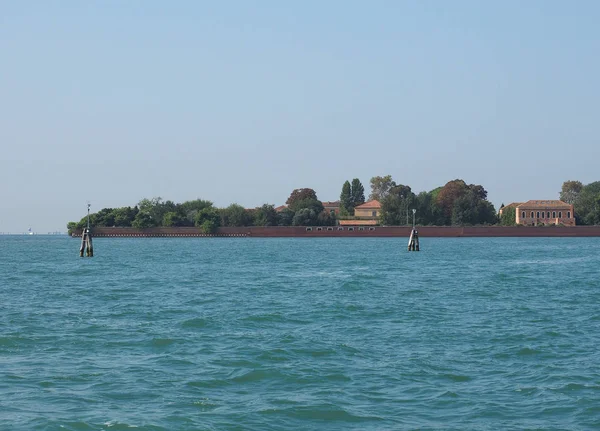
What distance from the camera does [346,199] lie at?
142375 millimetres

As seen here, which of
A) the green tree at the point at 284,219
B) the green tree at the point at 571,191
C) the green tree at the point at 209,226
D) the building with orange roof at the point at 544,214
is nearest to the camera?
the green tree at the point at 209,226

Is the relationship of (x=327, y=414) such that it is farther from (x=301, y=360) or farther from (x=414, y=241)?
(x=414, y=241)

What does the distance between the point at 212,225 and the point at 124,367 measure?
4138 inches

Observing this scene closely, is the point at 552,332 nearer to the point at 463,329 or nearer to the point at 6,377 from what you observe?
the point at 463,329

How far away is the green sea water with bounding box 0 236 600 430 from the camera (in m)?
9.78

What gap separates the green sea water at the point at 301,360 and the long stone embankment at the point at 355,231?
87709mm

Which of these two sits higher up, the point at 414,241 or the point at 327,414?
the point at 414,241

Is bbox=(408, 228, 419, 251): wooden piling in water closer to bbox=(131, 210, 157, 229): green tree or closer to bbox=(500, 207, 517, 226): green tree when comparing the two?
bbox=(500, 207, 517, 226): green tree

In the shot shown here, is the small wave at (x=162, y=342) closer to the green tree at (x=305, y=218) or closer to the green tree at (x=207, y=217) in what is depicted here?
the green tree at (x=207, y=217)

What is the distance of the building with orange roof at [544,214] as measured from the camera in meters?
117

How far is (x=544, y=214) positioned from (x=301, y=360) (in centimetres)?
11015

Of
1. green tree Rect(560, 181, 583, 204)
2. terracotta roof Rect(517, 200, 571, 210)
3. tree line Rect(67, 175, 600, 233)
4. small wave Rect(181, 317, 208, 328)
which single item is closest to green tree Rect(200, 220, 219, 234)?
tree line Rect(67, 175, 600, 233)

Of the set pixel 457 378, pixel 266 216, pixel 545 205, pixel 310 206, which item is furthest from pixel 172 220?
pixel 457 378

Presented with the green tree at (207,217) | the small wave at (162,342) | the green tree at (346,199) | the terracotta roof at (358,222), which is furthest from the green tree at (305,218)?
the small wave at (162,342)
